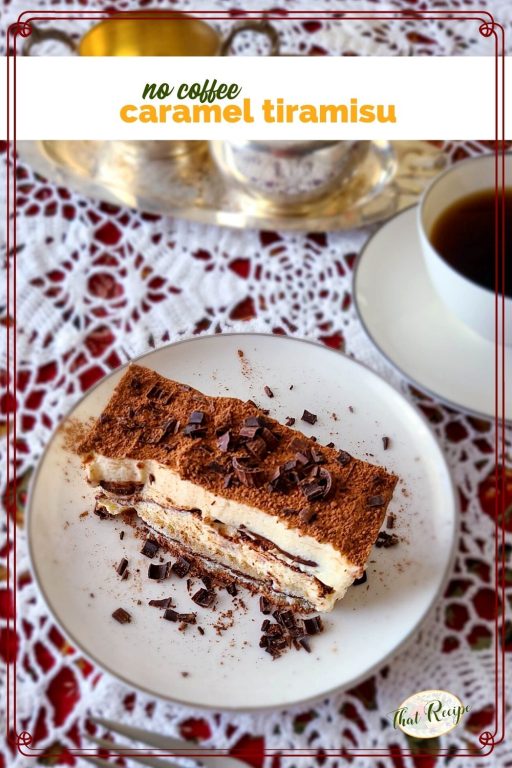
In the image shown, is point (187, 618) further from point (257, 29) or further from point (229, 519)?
point (257, 29)

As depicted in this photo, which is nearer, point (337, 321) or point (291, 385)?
point (291, 385)

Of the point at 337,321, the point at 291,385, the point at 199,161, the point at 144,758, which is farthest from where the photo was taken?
the point at 199,161

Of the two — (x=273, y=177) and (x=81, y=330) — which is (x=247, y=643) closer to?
(x=81, y=330)


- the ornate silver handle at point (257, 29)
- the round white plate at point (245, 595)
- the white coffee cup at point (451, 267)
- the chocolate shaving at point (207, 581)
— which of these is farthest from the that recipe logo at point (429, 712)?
the ornate silver handle at point (257, 29)

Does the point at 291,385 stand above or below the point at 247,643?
above

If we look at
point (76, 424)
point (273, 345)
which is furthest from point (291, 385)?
point (76, 424)

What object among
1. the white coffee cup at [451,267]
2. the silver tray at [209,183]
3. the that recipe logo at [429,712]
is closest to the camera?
the that recipe logo at [429,712]

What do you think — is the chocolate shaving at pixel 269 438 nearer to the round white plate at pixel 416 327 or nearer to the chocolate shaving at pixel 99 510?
the chocolate shaving at pixel 99 510

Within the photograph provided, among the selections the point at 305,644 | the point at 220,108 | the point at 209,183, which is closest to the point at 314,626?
the point at 305,644
